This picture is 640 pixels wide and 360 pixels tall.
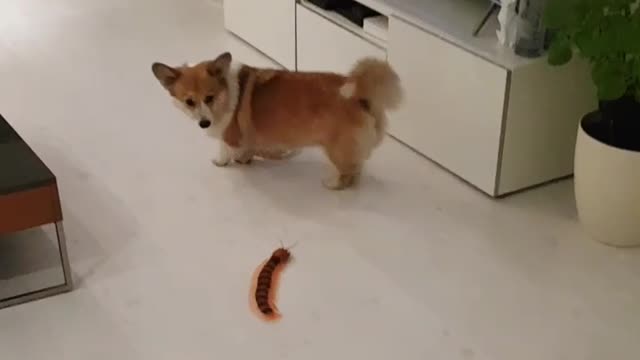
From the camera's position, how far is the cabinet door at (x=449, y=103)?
8.20 feet

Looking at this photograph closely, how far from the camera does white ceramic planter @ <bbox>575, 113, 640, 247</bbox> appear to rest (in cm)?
227

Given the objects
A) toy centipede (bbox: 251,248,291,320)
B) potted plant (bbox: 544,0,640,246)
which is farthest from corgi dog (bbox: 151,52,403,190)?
potted plant (bbox: 544,0,640,246)

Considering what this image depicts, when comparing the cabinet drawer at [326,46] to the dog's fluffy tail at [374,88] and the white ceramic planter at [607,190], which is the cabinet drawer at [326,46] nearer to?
the dog's fluffy tail at [374,88]

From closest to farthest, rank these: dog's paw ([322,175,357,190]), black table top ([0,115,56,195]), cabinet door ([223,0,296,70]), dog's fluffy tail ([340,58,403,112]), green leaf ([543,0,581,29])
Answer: black table top ([0,115,56,195]), green leaf ([543,0,581,29]), dog's fluffy tail ([340,58,403,112]), dog's paw ([322,175,357,190]), cabinet door ([223,0,296,70])

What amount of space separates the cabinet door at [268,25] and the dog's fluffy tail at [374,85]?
86 centimetres

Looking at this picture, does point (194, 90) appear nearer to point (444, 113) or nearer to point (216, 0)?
point (444, 113)

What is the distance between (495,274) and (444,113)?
0.59 m

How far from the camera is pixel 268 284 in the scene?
2201 mm

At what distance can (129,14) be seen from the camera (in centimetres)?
399

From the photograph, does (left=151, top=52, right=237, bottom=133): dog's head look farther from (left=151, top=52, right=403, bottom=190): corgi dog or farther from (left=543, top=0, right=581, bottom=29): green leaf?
(left=543, top=0, right=581, bottom=29): green leaf

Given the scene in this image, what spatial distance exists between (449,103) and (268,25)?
Answer: 105cm

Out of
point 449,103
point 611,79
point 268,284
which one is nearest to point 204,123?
point 268,284

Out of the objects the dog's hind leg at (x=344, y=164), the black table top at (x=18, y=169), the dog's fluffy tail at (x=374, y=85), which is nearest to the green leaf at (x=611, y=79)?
the dog's fluffy tail at (x=374, y=85)

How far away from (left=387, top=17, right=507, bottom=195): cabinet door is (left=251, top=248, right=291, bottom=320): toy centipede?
638 millimetres
